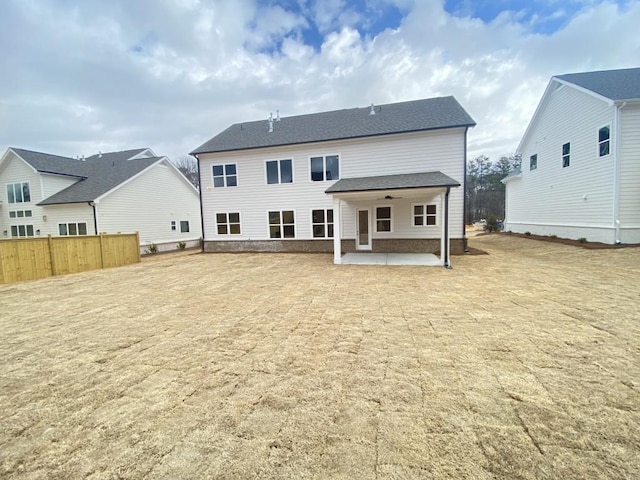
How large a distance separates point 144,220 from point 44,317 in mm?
14938

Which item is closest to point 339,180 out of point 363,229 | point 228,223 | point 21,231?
point 363,229

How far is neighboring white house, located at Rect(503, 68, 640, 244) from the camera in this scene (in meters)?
11.2

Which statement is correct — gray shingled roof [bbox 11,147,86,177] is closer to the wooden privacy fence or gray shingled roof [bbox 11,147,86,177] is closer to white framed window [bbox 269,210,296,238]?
the wooden privacy fence

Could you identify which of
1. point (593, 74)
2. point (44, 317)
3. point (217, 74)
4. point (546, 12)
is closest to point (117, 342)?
point (44, 317)

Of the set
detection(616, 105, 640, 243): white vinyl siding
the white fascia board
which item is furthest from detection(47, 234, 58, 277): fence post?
the white fascia board

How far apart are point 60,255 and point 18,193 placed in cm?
1346

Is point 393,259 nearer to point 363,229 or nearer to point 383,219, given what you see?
point 383,219

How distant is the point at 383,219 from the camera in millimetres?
13633

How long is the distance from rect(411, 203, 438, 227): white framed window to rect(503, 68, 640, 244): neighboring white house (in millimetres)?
7244

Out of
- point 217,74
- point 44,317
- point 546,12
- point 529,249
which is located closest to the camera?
point 44,317

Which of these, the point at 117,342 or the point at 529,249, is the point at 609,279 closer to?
the point at 529,249

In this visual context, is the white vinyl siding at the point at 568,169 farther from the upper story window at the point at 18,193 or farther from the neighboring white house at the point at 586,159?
the upper story window at the point at 18,193

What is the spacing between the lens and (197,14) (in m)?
11.2

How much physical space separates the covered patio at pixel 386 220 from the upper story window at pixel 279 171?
10.1 ft
